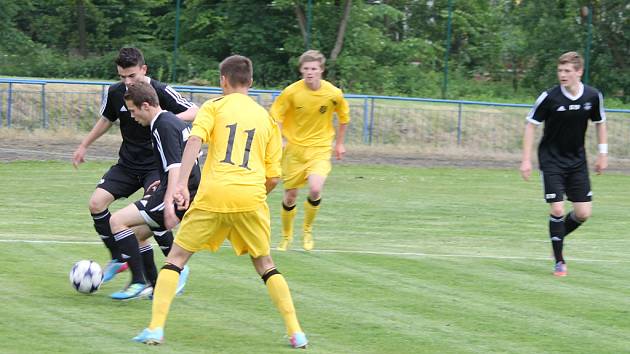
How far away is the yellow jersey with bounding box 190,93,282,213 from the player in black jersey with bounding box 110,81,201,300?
0.75 meters

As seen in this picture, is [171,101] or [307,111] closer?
[171,101]

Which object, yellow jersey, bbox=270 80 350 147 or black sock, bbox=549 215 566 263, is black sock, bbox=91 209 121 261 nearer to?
yellow jersey, bbox=270 80 350 147

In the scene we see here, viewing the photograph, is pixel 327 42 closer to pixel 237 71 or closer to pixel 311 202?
pixel 311 202

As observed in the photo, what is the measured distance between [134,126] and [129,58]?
65cm

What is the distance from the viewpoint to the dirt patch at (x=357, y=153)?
23547 mm

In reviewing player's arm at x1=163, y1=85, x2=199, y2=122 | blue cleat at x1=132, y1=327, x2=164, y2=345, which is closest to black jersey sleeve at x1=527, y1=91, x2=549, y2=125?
player's arm at x1=163, y1=85, x2=199, y2=122

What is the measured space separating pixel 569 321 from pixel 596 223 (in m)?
7.72

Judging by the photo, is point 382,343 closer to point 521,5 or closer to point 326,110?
point 326,110

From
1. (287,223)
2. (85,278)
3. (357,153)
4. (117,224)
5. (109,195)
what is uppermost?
(109,195)

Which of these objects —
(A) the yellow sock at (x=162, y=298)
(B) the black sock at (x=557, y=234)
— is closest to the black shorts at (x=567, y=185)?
(B) the black sock at (x=557, y=234)

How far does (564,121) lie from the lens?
10305 millimetres

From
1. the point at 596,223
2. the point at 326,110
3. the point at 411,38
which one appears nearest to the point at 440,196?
the point at 596,223

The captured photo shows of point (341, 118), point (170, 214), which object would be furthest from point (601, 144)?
point (170, 214)

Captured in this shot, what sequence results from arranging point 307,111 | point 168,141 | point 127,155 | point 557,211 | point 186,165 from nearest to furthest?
point 186,165
point 168,141
point 127,155
point 557,211
point 307,111
